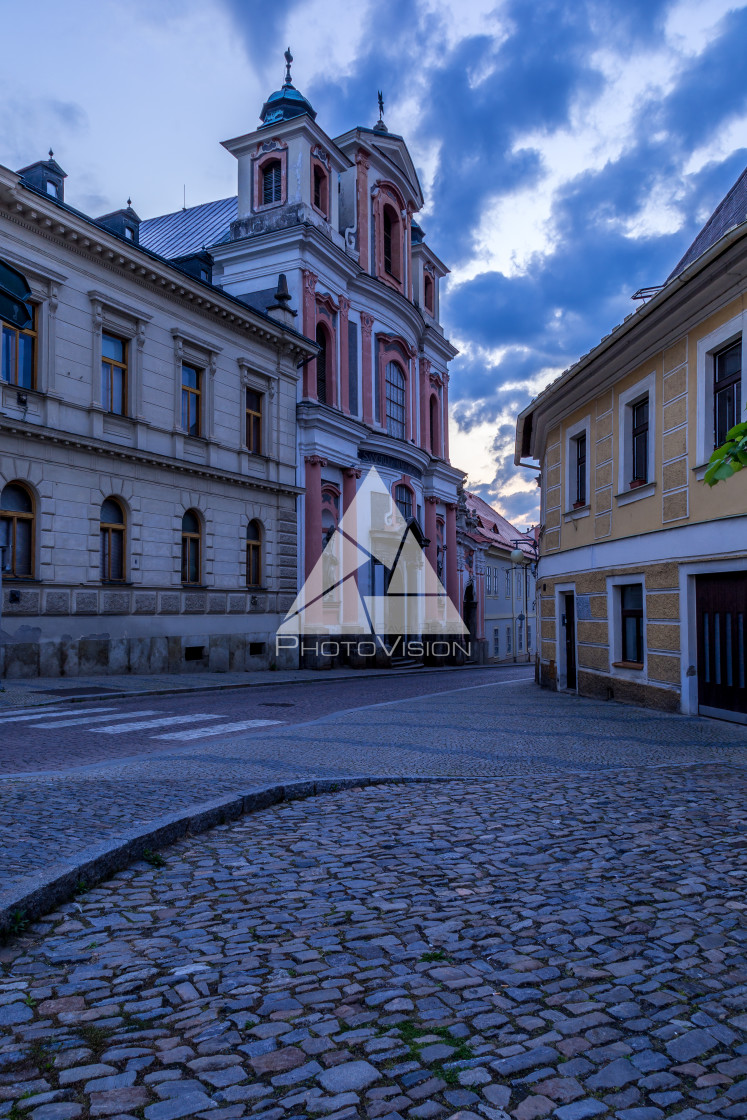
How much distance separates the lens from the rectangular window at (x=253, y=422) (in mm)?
25984

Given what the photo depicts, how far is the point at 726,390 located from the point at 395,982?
10510 millimetres

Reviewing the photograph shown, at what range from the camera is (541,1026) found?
3.02 meters

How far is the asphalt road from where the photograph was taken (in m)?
8.84

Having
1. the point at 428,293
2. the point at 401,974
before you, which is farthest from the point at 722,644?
the point at 428,293

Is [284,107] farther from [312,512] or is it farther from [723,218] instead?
[723,218]

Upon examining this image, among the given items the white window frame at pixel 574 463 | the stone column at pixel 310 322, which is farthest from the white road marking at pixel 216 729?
the stone column at pixel 310 322

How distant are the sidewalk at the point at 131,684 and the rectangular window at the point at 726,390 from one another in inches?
439

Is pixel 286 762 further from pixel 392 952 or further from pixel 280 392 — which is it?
pixel 280 392

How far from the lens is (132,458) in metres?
20.8

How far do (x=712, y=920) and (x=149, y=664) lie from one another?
1835 cm

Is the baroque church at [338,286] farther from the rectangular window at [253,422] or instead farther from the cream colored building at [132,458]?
the cream colored building at [132,458]

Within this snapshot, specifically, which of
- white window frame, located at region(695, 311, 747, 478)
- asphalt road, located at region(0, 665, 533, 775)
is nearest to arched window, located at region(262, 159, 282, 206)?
asphalt road, located at region(0, 665, 533, 775)

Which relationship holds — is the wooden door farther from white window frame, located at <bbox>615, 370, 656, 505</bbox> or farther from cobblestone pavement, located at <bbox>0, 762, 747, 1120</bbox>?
cobblestone pavement, located at <bbox>0, 762, 747, 1120</bbox>

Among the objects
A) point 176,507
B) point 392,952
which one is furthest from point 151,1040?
point 176,507
